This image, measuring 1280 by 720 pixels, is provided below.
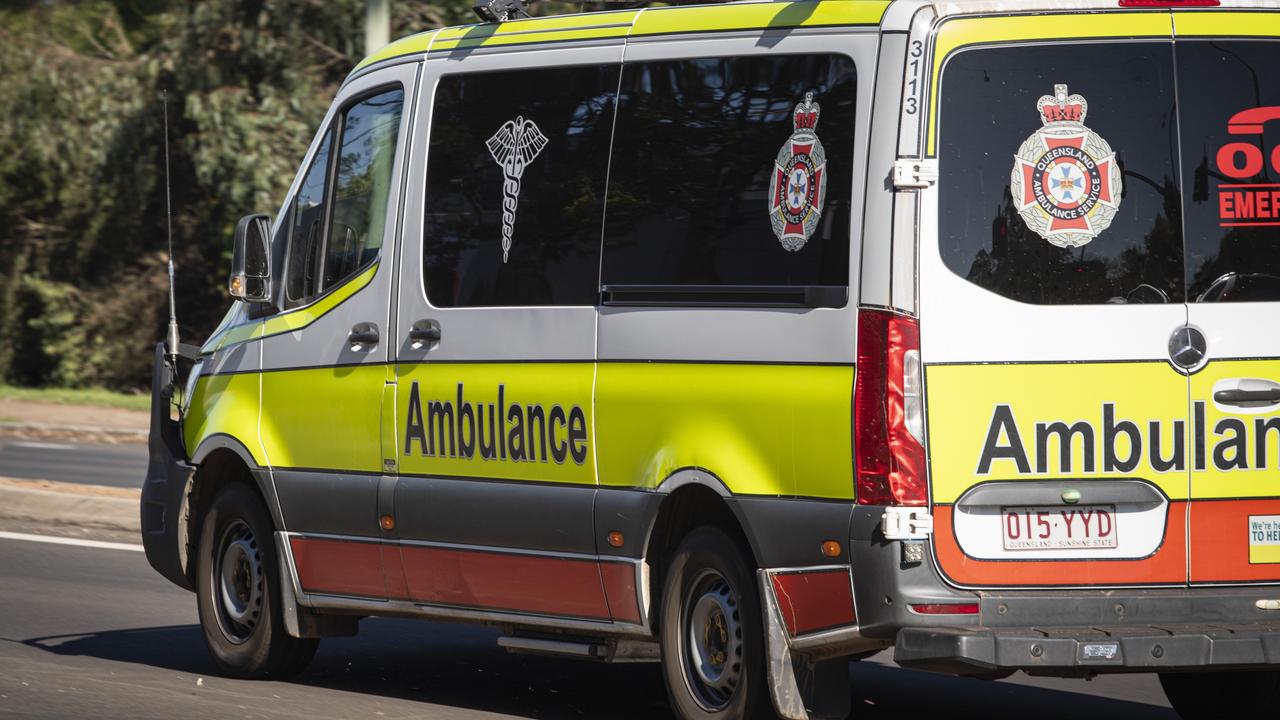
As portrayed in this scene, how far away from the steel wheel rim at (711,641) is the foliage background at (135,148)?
58.7 ft

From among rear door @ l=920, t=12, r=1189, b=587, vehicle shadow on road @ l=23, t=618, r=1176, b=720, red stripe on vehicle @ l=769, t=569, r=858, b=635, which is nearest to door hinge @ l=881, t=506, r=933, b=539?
rear door @ l=920, t=12, r=1189, b=587

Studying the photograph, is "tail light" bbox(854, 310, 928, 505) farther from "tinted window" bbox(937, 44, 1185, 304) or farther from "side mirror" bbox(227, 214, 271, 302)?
"side mirror" bbox(227, 214, 271, 302)

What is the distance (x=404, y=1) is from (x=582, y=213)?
17.9m

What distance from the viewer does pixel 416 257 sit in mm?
7730

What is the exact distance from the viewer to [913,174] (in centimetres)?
600

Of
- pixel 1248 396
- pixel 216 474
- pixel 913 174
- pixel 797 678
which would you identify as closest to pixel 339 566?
pixel 216 474

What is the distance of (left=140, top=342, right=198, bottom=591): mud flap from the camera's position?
28.8ft

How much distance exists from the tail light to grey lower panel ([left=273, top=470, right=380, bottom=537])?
2.55m

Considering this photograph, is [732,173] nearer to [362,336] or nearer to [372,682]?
[362,336]

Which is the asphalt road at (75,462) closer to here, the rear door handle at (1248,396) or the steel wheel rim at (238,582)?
the steel wheel rim at (238,582)

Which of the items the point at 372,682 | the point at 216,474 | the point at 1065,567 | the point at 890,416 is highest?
the point at 890,416

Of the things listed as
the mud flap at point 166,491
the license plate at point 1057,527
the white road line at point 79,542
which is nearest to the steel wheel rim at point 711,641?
the license plate at point 1057,527

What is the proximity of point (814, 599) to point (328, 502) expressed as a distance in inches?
104

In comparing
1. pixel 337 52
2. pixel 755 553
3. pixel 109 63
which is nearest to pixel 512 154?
pixel 755 553
